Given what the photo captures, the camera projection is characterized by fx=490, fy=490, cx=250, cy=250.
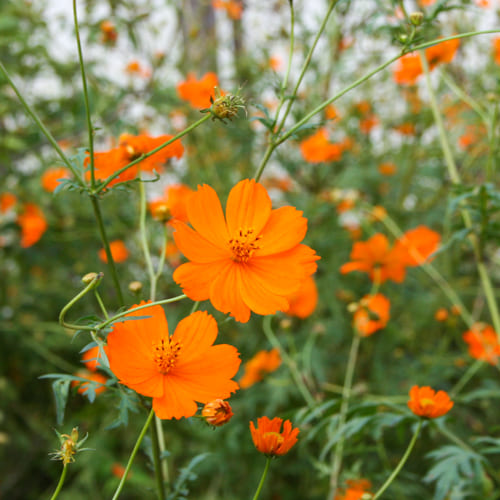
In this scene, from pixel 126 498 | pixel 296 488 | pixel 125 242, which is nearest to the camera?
pixel 296 488

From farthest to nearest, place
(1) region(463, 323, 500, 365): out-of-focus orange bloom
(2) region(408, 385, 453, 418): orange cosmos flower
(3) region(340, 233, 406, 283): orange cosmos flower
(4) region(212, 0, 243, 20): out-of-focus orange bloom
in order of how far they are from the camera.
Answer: (4) region(212, 0, 243, 20): out-of-focus orange bloom
(3) region(340, 233, 406, 283): orange cosmos flower
(1) region(463, 323, 500, 365): out-of-focus orange bloom
(2) region(408, 385, 453, 418): orange cosmos flower

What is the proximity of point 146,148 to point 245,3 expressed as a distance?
6.43 ft

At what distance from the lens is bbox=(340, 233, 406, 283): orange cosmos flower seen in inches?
50.3

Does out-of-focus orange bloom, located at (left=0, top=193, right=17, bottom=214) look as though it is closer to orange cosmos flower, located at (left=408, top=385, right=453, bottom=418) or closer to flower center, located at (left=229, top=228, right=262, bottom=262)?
flower center, located at (left=229, top=228, right=262, bottom=262)

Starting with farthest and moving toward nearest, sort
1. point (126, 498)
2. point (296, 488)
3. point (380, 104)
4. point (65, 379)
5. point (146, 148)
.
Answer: point (380, 104) → point (126, 498) → point (296, 488) → point (146, 148) → point (65, 379)

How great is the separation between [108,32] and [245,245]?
5.25 feet

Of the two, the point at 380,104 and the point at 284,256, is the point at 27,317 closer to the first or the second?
the point at 284,256

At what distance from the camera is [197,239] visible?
0.53 metres

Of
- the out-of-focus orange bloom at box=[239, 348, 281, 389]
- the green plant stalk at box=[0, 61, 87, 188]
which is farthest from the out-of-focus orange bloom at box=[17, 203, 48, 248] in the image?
the green plant stalk at box=[0, 61, 87, 188]

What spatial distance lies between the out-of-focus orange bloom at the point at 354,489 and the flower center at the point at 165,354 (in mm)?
443

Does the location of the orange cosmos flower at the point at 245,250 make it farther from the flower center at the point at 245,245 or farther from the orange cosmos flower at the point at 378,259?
the orange cosmos flower at the point at 378,259

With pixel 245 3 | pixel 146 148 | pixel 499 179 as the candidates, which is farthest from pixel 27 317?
pixel 499 179

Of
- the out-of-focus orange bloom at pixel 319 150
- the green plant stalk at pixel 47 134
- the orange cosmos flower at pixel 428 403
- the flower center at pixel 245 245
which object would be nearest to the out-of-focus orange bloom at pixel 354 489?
the orange cosmos flower at pixel 428 403

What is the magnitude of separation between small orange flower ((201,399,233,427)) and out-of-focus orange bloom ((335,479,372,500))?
15.5 inches
